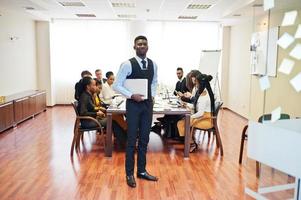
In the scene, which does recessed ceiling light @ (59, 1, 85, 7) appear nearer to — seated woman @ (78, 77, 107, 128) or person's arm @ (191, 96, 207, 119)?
seated woman @ (78, 77, 107, 128)

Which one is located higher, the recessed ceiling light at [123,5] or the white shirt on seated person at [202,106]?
the recessed ceiling light at [123,5]

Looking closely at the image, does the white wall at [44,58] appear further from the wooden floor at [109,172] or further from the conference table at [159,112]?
the conference table at [159,112]

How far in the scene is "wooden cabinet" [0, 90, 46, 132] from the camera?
6098mm

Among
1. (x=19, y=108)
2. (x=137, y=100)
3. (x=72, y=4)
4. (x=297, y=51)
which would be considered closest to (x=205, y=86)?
(x=137, y=100)

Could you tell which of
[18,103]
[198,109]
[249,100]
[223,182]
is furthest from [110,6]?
[223,182]

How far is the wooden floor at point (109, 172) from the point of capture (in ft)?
11.0

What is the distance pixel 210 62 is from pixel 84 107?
16.4ft

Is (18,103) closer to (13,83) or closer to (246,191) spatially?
(13,83)

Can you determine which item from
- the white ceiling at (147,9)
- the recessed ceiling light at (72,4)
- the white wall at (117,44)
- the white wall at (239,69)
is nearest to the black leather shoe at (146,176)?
the white ceiling at (147,9)

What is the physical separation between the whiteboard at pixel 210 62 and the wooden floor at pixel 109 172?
10.3 feet

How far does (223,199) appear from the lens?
3.23 meters

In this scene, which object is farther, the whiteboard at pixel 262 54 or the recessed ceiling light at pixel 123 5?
the recessed ceiling light at pixel 123 5

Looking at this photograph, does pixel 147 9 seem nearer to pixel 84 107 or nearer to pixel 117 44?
pixel 117 44

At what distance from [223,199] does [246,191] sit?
37cm
